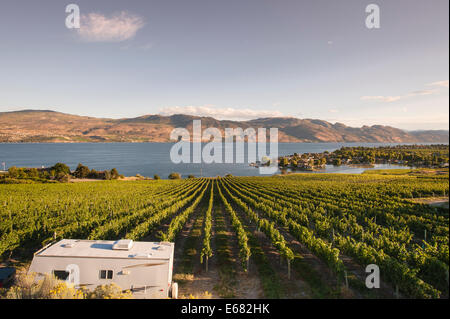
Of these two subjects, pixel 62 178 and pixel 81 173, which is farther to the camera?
pixel 81 173

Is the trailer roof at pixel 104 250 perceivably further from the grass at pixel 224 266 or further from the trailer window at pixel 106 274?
the grass at pixel 224 266

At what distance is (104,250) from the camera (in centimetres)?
897

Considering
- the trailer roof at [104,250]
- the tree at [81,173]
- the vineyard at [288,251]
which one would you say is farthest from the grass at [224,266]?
the tree at [81,173]

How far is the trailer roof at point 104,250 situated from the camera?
339 inches

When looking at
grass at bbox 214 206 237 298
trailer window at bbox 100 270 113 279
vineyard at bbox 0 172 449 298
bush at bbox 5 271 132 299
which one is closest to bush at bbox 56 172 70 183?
vineyard at bbox 0 172 449 298

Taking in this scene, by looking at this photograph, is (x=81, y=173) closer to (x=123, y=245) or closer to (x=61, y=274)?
(x=61, y=274)

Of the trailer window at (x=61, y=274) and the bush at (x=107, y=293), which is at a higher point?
the trailer window at (x=61, y=274)

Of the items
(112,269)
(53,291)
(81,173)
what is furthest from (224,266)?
(81,173)

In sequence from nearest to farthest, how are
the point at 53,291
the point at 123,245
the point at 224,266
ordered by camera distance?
the point at 53,291
the point at 123,245
the point at 224,266

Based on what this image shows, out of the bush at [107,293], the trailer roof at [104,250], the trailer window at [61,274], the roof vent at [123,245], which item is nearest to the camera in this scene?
the bush at [107,293]

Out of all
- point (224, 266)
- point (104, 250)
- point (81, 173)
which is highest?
point (104, 250)
